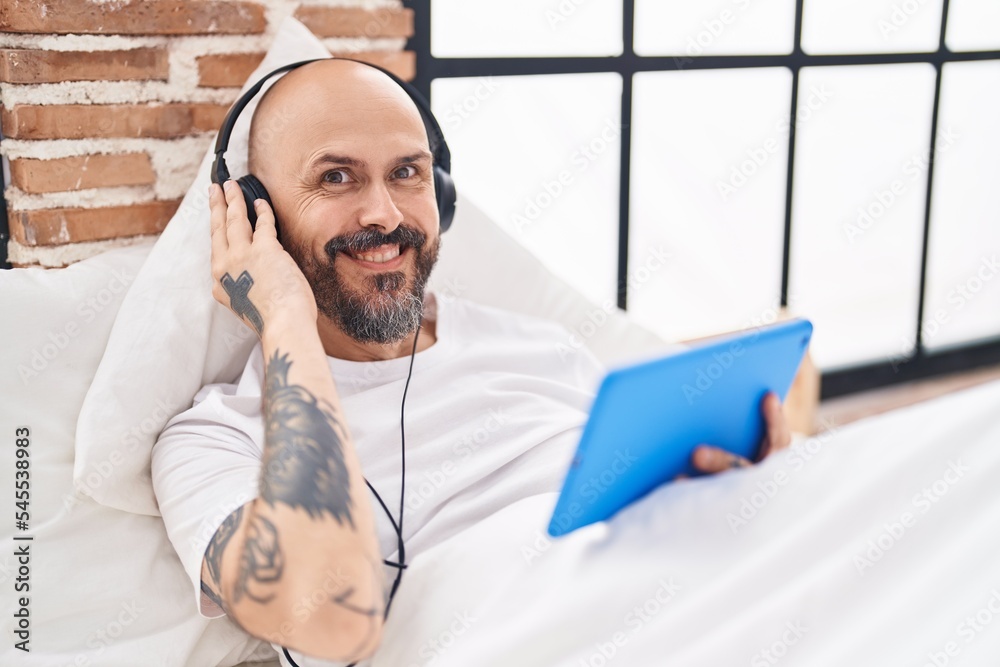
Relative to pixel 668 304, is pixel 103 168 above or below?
above

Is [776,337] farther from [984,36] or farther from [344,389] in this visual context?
[984,36]

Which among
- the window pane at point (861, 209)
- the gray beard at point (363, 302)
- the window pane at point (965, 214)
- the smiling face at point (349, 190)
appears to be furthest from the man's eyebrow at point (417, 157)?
the window pane at point (965, 214)

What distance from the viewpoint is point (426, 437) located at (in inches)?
48.4

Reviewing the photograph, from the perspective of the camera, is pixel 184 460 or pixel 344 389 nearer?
pixel 184 460

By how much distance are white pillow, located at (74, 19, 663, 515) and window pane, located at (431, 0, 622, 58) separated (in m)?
0.51

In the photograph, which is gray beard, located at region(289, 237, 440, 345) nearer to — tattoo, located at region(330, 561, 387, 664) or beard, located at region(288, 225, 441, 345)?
beard, located at region(288, 225, 441, 345)

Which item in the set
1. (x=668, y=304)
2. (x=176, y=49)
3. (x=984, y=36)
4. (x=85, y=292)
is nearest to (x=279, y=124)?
(x=176, y=49)

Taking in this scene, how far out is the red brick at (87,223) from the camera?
131 cm

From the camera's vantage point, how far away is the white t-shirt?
105 centimetres

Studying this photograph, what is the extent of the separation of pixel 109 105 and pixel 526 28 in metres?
0.98

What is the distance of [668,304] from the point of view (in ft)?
8.14

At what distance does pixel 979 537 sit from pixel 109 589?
0.99m

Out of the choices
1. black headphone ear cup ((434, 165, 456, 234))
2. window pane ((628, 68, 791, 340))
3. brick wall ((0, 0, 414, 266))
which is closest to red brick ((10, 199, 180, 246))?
brick wall ((0, 0, 414, 266))

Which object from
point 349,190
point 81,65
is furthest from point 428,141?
point 81,65
